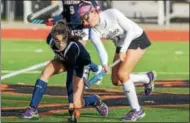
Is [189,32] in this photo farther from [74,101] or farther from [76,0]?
[74,101]

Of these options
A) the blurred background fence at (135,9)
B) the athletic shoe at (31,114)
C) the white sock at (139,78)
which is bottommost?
the blurred background fence at (135,9)

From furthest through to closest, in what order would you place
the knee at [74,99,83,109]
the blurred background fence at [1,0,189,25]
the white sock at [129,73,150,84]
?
1. the blurred background fence at [1,0,189,25]
2. the white sock at [129,73,150,84]
3. the knee at [74,99,83,109]

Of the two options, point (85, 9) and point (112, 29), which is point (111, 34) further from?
point (85, 9)

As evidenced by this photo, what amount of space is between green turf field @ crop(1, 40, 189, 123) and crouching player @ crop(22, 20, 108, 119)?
0.55 feet

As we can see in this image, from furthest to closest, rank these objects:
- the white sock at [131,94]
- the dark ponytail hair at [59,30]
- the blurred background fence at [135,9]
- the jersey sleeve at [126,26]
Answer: the blurred background fence at [135,9]
the white sock at [131,94]
the jersey sleeve at [126,26]
the dark ponytail hair at [59,30]

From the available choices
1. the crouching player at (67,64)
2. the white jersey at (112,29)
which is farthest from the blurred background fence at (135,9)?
the crouching player at (67,64)

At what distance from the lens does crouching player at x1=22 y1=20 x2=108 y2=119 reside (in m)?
9.30

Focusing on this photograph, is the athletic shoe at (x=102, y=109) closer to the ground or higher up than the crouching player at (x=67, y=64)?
closer to the ground

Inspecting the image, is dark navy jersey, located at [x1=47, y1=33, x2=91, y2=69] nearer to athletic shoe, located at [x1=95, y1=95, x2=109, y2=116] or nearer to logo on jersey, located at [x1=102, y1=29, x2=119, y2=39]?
logo on jersey, located at [x1=102, y1=29, x2=119, y2=39]

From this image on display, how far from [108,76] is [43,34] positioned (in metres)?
10.9

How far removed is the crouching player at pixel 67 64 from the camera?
30.5 ft

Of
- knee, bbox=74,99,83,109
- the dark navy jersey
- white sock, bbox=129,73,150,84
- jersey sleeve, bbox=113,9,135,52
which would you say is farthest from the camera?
white sock, bbox=129,73,150,84

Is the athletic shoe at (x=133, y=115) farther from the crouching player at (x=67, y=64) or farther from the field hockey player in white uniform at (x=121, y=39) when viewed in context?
the crouching player at (x=67, y=64)

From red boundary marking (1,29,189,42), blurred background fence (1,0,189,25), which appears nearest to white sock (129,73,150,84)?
red boundary marking (1,29,189,42)
